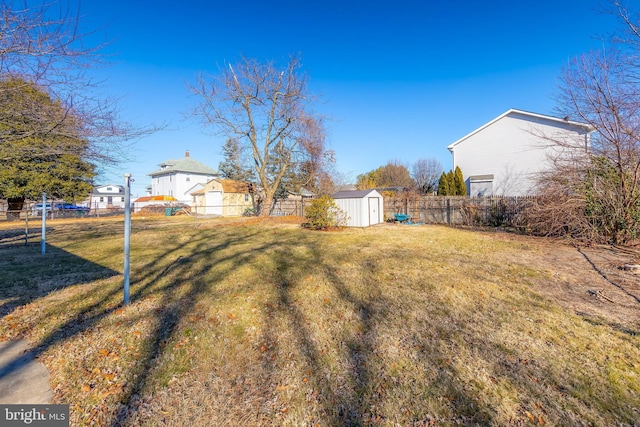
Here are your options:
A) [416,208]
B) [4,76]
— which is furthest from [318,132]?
[4,76]

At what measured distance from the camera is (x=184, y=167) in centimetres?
4216

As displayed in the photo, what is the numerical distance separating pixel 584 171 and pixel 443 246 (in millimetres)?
5202

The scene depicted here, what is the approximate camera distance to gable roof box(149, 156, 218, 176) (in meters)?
42.0

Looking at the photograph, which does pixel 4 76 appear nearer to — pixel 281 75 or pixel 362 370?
pixel 362 370

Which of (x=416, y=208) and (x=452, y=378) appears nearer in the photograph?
(x=452, y=378)

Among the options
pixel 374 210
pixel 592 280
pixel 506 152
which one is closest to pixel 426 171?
pixel 506 152

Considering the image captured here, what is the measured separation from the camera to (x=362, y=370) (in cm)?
251

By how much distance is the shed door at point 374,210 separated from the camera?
1442 cm

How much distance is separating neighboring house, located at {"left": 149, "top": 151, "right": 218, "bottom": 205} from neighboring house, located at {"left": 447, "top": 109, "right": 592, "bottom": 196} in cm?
3581

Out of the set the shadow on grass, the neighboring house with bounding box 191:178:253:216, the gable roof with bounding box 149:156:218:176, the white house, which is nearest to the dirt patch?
the white house

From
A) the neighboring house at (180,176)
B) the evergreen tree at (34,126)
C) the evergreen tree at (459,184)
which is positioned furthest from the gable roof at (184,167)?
the evergreen tree at (34,126)

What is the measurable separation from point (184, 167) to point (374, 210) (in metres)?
37.1

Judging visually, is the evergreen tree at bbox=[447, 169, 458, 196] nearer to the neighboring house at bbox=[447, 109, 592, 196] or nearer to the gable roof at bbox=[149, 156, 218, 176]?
the neighboring house at bbox=[447, 109, 592, 196]

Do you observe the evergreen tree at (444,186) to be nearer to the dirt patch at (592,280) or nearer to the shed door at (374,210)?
the shed door at (374,210)
